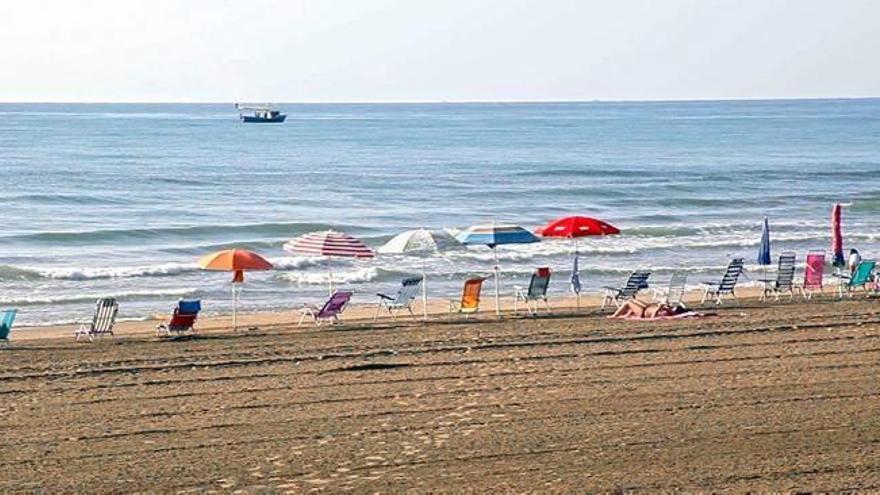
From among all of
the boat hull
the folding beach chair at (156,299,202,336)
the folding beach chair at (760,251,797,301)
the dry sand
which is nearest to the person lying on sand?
the dry sand

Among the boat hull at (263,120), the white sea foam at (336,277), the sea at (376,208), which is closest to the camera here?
the white sea foam at (336,277)

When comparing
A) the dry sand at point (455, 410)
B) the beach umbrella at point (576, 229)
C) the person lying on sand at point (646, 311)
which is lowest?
the dry sand at point (455, 410)

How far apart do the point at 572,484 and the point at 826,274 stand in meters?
16.5

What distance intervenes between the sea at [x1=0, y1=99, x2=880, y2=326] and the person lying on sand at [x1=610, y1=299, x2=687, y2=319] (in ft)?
8.30

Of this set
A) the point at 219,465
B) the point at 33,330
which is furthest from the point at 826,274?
the point at 219,465

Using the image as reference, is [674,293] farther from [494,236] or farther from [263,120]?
[263,120]

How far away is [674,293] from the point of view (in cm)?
2183

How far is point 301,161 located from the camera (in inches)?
2721

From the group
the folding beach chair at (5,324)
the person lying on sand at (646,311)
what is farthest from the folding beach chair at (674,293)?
the folding beach chair at (5,324)

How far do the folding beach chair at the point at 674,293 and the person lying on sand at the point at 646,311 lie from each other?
329mm

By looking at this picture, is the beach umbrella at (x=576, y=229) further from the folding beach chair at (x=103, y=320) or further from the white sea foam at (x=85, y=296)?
the white sea foam at (x=85, y=296)

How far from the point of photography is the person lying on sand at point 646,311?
18.7 m

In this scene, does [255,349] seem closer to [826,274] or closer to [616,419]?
[616,419]

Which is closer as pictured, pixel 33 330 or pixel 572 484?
pixel 572 484
